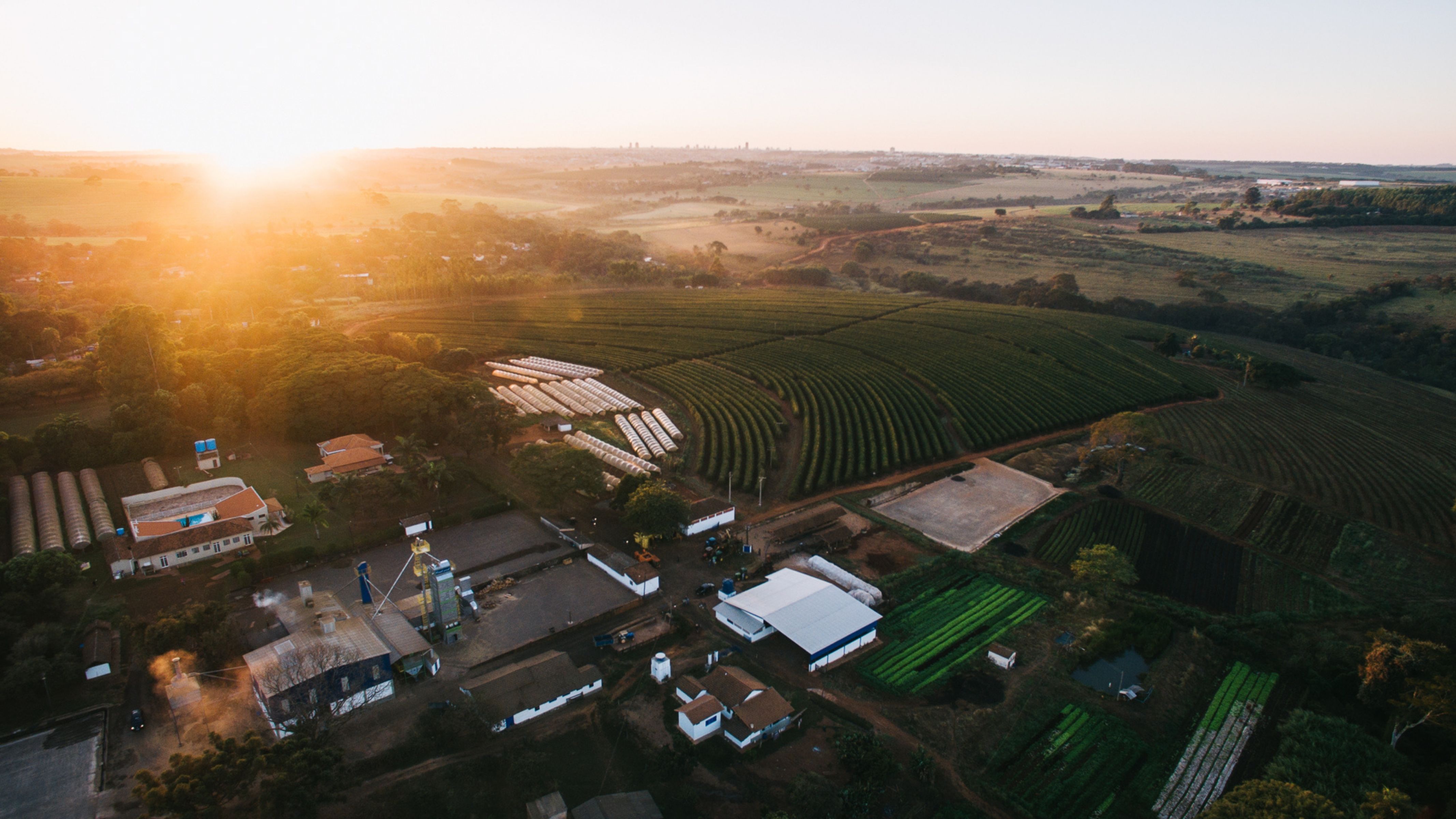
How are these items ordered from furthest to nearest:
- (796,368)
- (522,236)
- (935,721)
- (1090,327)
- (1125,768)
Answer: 1. (522,236)
2. (1090,327)
3. (796,368)
4. (935,721)
5. (1125,768)

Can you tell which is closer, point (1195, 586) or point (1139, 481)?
point (1195, 586)

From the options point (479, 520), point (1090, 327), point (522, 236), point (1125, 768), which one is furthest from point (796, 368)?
point (522, 236)

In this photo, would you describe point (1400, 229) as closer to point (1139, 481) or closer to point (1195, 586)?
point (1139, 481)

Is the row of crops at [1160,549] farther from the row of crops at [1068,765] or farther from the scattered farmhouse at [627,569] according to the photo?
the scattered farmhouse at [627,569]

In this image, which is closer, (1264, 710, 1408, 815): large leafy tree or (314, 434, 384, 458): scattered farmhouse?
(1264, 710, 1408, 815): large leafy tree

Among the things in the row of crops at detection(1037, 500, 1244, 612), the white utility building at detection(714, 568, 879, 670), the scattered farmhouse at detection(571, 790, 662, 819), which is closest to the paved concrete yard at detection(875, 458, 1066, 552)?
the row of crops at detection(1037, 500, 1244, 612)

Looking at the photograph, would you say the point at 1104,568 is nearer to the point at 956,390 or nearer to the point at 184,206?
the point at 956,390

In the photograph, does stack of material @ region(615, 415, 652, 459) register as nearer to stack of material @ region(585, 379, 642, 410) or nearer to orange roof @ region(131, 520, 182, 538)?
stack of material @ region(585, 379, 642, 410)
